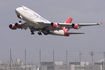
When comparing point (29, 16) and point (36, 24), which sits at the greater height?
point (29, 16)

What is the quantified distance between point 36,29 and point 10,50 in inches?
646

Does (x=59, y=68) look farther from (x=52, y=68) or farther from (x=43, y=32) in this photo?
(x=43, y=32)

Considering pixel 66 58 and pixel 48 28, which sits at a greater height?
pixel 48 28

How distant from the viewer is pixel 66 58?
37000mm

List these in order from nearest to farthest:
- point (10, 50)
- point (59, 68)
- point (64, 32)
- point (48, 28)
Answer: point (10, 50), point (59, 68), point (48, 28), point (64, 32)

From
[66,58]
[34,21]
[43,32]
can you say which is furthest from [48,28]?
[66,58]

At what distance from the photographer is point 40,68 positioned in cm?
3519

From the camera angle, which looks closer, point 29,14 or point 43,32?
point 29,14

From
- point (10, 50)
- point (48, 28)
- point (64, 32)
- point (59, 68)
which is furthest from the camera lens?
point (64, 32)

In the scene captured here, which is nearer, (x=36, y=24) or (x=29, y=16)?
(x=29, y=16)

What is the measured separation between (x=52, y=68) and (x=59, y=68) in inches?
70.0

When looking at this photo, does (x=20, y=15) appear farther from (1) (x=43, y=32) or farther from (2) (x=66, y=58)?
(2) (x=66, y=58)

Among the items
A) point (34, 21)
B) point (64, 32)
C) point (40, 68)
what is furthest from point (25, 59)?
point (64, 32)

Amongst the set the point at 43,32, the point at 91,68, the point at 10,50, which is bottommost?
the point at 91,68
